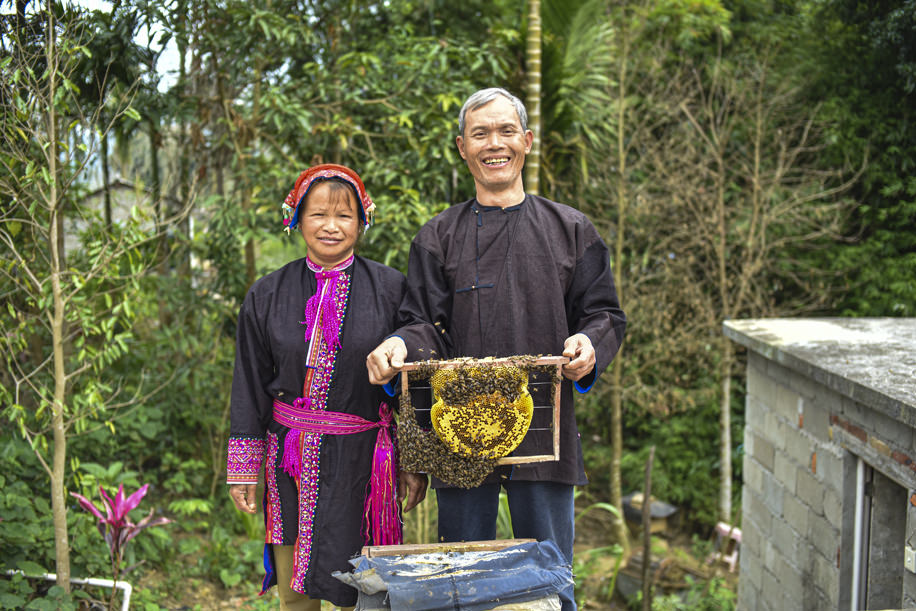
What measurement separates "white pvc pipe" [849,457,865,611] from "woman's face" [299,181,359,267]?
2.71 m

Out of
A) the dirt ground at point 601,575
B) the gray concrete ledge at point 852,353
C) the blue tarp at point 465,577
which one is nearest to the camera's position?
the blue tarp at point 465,577

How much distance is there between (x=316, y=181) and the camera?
8.22ft

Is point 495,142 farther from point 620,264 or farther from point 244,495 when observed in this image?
point 620,264

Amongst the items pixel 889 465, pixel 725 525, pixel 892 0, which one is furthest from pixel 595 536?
pixel 892 0

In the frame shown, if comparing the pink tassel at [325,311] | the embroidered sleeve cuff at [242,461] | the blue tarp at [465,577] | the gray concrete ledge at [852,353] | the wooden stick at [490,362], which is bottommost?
the blue tarp at [465,577]

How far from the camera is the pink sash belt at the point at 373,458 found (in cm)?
248

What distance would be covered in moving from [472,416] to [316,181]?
0.92 meters

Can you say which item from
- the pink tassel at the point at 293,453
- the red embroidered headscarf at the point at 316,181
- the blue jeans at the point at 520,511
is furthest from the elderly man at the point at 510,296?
the pink tassel at the point at 293,453

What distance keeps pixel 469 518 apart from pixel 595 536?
18.7 ft

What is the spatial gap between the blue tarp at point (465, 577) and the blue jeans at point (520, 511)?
20cm

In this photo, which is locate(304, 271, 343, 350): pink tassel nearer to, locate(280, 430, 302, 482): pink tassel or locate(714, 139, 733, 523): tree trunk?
locate(280, 430, 302, 482): pink tassel

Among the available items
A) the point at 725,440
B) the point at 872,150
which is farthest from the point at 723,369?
the point at 872,150

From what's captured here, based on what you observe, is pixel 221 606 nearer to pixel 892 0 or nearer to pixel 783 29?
pixel 892 0

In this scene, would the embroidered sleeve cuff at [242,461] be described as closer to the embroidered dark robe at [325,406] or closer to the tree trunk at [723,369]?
the embroidered dark robe at [325,406]
